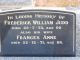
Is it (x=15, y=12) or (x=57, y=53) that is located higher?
(x=15, y=12)

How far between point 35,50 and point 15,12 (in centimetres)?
61

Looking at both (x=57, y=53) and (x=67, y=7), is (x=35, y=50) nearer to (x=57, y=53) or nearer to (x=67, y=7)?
(x=57, y=53)

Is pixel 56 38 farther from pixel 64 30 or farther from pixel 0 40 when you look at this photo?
pixel 0 40

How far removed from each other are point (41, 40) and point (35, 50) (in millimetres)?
169

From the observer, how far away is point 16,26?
17.7ft

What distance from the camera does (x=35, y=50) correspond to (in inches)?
213

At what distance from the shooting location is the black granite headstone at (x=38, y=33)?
5344 mm

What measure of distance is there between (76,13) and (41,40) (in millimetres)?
626

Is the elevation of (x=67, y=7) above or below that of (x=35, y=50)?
above

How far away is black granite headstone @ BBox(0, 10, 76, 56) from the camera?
17.5 feet

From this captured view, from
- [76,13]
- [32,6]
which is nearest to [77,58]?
[76,13]

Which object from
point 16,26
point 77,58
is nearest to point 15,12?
point 16,26

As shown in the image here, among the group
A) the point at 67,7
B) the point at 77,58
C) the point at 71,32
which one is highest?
the point at 67,7

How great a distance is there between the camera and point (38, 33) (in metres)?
5.38
